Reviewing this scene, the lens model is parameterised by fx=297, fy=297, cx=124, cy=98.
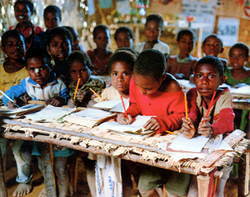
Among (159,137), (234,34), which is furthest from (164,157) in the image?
(234,34)

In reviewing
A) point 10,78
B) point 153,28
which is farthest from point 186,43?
point 10,78

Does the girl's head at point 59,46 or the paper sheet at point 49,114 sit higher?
the girl's head at point 59,46

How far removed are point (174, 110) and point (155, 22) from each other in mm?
2205

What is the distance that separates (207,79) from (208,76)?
21 mm

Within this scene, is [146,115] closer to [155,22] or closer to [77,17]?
[155,22]

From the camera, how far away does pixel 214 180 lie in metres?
1.42

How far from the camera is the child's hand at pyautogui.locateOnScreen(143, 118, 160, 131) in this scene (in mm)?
1701

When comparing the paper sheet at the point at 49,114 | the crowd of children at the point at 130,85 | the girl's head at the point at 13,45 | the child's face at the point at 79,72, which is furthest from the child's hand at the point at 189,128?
the girl's head at the point at 13,45

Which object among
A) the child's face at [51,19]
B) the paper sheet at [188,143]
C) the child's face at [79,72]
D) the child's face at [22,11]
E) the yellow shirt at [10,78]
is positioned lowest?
the paper sheet at [188,143]

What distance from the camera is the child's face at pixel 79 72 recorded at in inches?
105

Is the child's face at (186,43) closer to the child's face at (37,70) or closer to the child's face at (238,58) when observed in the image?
the child's face at (238,58)

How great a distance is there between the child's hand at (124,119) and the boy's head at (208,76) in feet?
1.56

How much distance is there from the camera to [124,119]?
6.04 ft

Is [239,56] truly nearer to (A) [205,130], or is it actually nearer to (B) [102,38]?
(B) [102,38]
